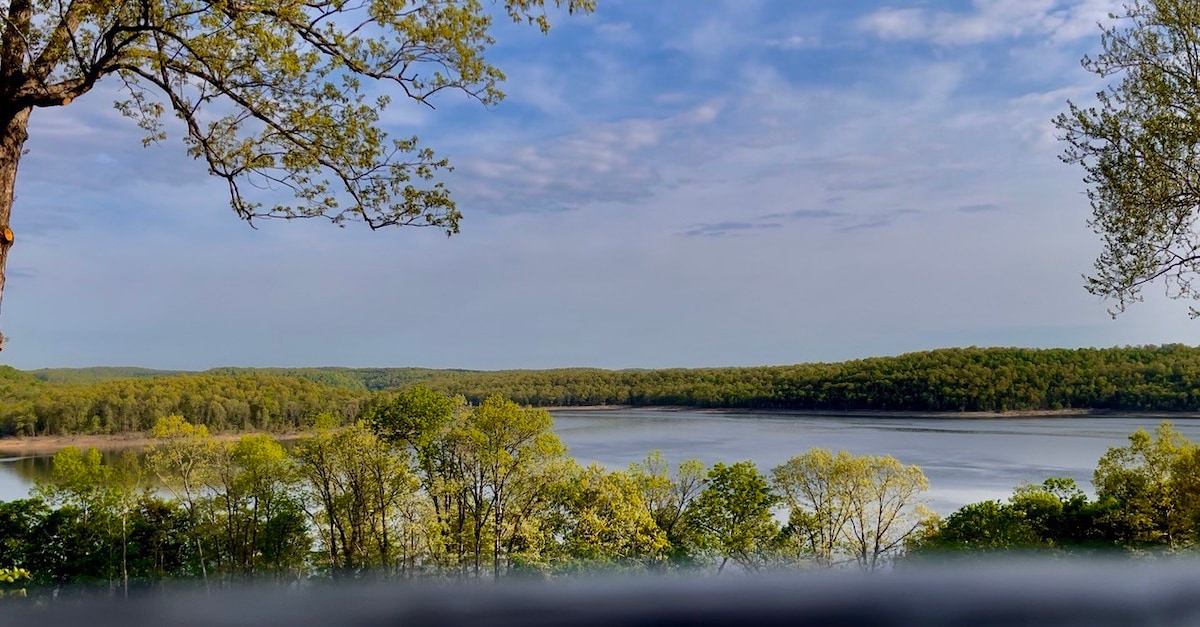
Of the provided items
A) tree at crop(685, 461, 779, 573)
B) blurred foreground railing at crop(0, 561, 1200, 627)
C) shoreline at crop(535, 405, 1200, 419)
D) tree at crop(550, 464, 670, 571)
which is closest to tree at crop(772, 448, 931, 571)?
tree at crop(685, 461, 779, 573)

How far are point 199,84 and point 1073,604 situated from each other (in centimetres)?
312

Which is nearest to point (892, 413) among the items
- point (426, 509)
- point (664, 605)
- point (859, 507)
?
point (859, 507)

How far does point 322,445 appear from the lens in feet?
39.0

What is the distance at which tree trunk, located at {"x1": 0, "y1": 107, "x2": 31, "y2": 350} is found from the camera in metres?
2.30

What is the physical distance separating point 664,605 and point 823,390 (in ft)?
73.9

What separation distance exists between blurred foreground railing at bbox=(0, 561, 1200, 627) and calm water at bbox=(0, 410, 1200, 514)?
11.1 meters

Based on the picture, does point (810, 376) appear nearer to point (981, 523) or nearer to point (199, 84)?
point (981, 523)

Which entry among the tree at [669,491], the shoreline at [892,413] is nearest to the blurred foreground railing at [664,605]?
the tree at [669,491]

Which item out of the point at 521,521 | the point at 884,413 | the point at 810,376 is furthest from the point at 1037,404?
the point at 521,521

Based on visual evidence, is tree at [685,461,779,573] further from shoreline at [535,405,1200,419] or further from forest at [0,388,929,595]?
shoreline at [535,405,1200,419]

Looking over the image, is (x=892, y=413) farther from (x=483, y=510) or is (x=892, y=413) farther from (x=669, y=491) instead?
(x=483, y=510)

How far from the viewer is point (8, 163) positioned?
2.37 metres

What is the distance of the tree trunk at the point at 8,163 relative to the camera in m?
2.30

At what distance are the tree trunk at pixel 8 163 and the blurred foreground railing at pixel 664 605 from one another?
98cm
